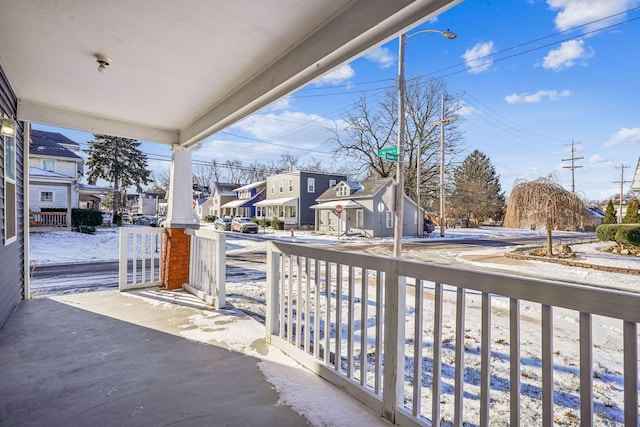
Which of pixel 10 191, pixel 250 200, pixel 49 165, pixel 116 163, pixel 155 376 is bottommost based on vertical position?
pixel 155 376

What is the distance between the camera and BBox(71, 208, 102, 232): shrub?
1609cm

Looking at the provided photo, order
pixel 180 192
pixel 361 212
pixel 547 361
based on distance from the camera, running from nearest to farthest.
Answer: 1. pixel 547 361
2. pixel 180 192
3. pixel 361 212

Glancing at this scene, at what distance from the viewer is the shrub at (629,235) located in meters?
10.0

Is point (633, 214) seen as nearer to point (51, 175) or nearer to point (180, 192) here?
point (180, 192)

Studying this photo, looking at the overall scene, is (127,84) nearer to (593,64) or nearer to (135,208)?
(593,64)

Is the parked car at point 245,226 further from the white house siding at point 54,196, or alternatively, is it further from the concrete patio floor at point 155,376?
the concrete patio floor at point 155,376

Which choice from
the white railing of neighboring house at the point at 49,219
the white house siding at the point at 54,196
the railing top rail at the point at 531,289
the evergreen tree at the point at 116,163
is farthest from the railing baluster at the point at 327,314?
the evergreen tree at the point at 116,163

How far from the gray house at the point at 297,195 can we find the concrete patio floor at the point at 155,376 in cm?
2014

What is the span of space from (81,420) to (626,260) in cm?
1215

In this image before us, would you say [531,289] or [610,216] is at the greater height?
[610,216]

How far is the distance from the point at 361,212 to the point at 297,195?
5.91 meters

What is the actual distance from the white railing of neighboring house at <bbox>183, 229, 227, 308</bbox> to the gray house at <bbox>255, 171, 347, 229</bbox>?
19001mm

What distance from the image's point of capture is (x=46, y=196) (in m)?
16.3

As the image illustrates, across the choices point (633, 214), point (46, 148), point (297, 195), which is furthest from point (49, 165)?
point (633, 214)
